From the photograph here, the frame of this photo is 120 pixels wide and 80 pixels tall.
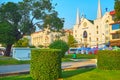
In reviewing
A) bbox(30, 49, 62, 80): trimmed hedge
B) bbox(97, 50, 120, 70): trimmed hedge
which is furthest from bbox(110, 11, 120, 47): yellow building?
bbox(30, 49, 62, 80): trimmed hedge

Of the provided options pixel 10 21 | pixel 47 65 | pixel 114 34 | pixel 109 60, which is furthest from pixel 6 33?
pixel 114 34

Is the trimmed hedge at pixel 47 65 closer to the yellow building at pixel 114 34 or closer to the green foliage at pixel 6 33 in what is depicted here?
the green foliage at pixel 6 33

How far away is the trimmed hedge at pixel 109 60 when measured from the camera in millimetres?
14266

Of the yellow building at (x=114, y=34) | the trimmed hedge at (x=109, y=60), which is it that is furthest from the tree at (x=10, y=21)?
the yellow building at (x=114, y=34)

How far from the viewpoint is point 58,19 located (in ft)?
150

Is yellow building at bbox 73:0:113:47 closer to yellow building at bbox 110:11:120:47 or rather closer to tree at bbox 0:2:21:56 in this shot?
yellow building at bbox 110:11:120:47

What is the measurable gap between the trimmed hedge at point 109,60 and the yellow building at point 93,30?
7102 cm

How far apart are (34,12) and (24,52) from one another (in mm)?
9865

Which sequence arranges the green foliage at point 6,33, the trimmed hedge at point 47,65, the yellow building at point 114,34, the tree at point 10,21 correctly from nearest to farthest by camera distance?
the trimmed hedge at point 47,65 → the green foliage at point 6,33 → the tree at point 10,21 → the yellow building at point 114,34

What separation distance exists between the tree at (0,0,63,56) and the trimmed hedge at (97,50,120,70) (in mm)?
30964

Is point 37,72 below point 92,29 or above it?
below

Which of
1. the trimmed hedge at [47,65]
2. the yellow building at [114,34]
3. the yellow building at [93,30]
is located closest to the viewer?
the trimmed hedge at [47,65]

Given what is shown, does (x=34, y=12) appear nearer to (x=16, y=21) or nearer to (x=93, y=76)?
(x=16, y=21)

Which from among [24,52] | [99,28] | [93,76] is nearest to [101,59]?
[93,76]
